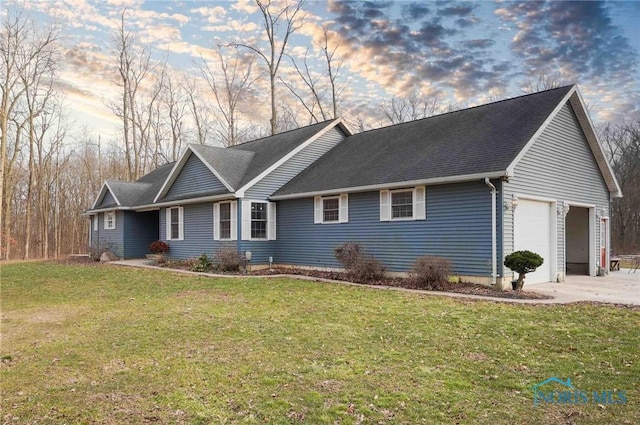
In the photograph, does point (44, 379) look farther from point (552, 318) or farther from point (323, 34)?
point (323, 34)

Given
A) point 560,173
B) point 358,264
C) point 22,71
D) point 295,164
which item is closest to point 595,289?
point 560,173

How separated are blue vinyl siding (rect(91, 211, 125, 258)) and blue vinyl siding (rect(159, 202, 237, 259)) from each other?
472cm

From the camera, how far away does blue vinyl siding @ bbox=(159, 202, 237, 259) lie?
17.8 metres

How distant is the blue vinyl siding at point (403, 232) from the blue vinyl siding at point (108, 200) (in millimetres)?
11699

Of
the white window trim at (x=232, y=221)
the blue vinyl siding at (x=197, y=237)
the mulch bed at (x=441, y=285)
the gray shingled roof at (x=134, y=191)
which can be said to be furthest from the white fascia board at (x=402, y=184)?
the gray shingled roof at (x=134, y=191)

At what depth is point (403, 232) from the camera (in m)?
13.3

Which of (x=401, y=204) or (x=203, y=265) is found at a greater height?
(x=401, y=204)

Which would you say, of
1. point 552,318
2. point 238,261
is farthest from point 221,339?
point 238,261

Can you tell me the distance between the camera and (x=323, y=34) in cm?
3111

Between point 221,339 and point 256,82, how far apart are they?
2979 centimetres

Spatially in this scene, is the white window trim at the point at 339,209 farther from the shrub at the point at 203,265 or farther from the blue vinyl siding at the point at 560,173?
the blue vinyl siding at the point at 560,173

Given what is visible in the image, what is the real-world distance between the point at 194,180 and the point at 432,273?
11.3 metres

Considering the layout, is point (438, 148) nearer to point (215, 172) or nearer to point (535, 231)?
point (535, 231)

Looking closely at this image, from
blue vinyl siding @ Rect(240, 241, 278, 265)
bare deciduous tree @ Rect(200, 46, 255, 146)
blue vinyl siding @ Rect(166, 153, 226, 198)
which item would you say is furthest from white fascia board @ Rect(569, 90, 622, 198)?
bare deciduous tree @ Rect(200, 46, 255, 146)
